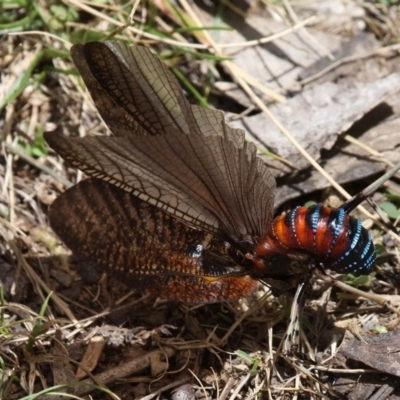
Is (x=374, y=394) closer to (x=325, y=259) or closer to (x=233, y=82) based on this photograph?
(x=325, y=259)

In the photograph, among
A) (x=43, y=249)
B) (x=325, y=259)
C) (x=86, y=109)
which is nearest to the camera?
(x=325, y=259)

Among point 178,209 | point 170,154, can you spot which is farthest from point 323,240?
point 170,154

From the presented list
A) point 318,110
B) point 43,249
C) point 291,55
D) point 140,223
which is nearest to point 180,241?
point 140,223

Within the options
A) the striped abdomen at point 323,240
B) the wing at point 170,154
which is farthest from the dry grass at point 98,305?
the wing at point 170,154

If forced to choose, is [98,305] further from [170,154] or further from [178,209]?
[170,154]

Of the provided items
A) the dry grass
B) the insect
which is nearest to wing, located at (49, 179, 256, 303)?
the insect

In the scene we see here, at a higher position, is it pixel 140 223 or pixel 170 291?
pixel 140 223

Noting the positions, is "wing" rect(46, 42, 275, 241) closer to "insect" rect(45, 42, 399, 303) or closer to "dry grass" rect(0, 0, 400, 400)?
"insect" rect(45, 42, 399, 303)
